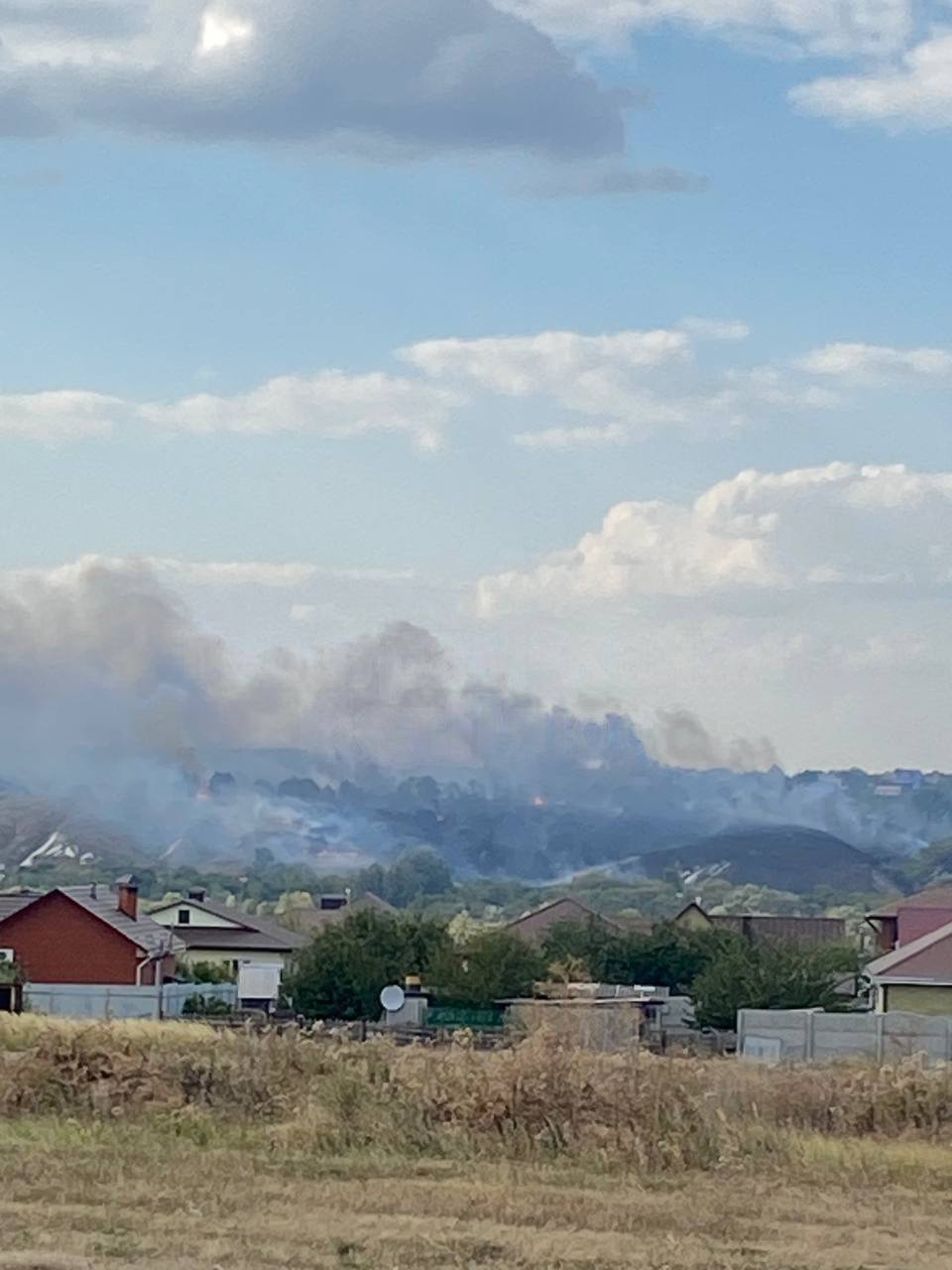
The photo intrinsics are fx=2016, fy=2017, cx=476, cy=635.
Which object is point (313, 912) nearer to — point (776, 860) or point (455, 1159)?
point (776, 860)

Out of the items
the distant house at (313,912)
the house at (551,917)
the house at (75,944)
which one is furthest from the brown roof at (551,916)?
the house at (75,944)

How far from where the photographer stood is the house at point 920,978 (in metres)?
50.2

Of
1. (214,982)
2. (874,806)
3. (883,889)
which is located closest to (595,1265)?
(214,982)

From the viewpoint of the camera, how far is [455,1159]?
19328mm

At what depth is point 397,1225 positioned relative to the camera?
14.8 metres

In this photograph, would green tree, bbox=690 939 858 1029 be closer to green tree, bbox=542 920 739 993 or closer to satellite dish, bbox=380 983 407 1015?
satellite dish, bbox=380 983 407 1015

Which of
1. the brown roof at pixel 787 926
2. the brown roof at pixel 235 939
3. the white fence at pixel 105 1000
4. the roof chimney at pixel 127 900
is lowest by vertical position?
the white fence at pixel 105 1000

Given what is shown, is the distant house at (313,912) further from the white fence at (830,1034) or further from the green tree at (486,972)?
the white fence at (830,1034)

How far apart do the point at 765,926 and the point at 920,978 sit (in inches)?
1343

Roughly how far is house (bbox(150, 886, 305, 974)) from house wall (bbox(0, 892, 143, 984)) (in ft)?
45.2

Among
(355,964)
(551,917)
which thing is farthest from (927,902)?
(355,964)

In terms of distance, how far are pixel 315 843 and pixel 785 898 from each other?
36661mm

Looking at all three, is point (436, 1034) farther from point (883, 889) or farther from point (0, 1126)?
point (883, 889)

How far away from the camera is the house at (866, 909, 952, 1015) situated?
50156 mm
